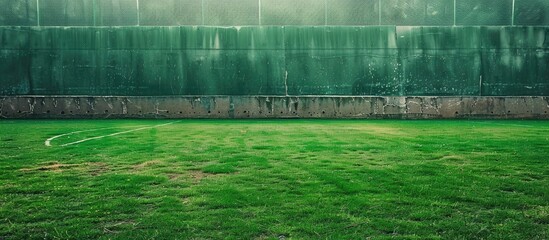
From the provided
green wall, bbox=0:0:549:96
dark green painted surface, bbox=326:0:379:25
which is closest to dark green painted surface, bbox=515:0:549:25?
green wall, bbox=0:0:549:96

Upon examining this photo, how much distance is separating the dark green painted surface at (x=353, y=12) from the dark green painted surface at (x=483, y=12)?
4378 mm

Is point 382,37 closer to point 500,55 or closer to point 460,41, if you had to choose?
point 460,41

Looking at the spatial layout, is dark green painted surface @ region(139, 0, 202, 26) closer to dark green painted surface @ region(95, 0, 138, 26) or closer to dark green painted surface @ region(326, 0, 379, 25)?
dark green painted surface @ region(95, 0, 138, 26)

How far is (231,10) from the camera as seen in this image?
20750mm

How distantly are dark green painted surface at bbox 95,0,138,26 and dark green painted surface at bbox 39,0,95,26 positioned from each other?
1.32 feet

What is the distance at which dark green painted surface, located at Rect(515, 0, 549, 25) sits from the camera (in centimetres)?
2064

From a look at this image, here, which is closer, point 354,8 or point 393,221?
point 393,221

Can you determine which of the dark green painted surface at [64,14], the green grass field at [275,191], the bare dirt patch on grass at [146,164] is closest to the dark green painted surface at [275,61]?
the dark green painted surface at [64,14]

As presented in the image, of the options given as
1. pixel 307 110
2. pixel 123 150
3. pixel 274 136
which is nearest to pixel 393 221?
pixel 123 150

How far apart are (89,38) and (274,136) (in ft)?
44.3

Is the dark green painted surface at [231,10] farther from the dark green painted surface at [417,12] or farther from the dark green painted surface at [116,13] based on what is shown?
the dark green painted surface at [417,12]

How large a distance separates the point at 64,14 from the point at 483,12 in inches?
852

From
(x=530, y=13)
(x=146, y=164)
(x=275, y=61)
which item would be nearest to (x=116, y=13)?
(x=275, y=61)

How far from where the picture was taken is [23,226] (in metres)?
3.95
